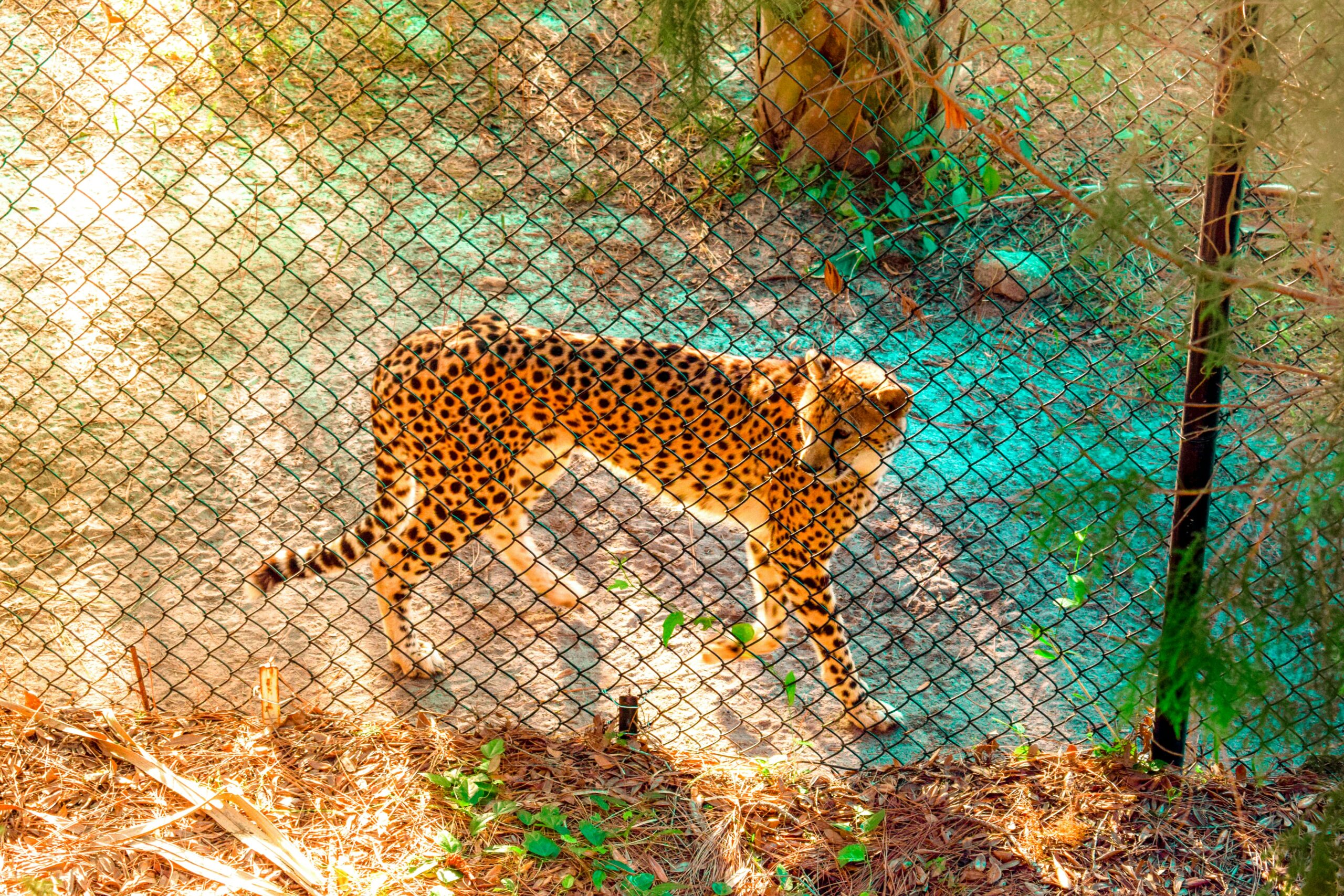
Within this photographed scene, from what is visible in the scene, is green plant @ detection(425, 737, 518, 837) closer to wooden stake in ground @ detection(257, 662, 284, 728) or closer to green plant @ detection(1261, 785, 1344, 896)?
wooden stake in ground @ detection(257, 662, 284, 728)

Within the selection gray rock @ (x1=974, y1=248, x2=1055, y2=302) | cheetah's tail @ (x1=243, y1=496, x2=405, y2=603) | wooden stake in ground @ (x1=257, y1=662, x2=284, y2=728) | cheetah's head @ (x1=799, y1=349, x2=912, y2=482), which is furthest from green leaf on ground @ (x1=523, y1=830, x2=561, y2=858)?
gray rock @ (x1=974, y1=248, x2=1055, y2=302)

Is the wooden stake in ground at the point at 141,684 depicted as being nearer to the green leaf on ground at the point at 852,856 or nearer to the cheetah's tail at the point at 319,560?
the cheetah's tail at the point at 319,560

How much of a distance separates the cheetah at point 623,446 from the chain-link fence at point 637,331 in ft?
0.49

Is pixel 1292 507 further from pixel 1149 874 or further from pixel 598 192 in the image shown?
pixel 598 192

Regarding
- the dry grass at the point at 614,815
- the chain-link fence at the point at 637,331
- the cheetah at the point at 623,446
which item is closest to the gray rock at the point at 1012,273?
the chain-link fence at the point at 637,331

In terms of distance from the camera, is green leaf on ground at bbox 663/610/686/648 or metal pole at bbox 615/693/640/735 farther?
metal pole at bbox 615/693/640/735

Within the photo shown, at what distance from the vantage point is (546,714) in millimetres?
3471

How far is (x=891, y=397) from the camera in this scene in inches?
135

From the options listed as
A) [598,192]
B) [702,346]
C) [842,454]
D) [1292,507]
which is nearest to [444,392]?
[842,454]

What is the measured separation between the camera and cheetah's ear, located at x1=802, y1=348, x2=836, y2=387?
350 cm

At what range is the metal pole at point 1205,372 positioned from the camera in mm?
1845

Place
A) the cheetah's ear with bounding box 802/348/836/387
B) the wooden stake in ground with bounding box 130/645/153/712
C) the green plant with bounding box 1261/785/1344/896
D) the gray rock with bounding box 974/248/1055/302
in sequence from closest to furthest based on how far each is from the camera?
the green plant with bounding box 1261/785/1344/896
the wooden stake in ground with bounding box 130/645/153/712
the cheetah's ear with bounding box 802/348/836/387
the gray rock with bounding box 974/248/1055/302

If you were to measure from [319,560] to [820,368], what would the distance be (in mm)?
1689

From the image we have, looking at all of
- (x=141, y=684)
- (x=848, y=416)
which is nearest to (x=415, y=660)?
(x=141, y=684)
